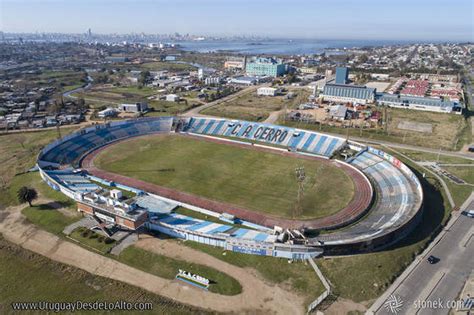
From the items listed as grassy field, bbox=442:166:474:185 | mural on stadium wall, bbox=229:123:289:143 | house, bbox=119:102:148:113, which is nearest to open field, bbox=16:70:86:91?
house, bbox=119:102:148:113

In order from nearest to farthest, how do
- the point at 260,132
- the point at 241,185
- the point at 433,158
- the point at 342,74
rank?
the point at 241,185 < the point at 433,158 < the point at 260,132 < the point at 342,74

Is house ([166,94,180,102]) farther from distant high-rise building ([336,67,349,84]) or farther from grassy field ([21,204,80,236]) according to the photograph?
grassy field ([21,204,80,236])

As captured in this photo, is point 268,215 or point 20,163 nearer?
point 268,215

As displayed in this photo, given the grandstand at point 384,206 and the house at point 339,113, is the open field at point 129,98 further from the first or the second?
the grandstand at point 384,206

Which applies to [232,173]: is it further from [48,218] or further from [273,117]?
[273,117]

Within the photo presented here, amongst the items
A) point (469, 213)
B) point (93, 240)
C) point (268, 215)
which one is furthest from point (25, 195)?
point (469, 213)

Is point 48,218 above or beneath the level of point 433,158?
beneath

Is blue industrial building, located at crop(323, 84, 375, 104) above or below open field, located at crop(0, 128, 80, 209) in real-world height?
above
